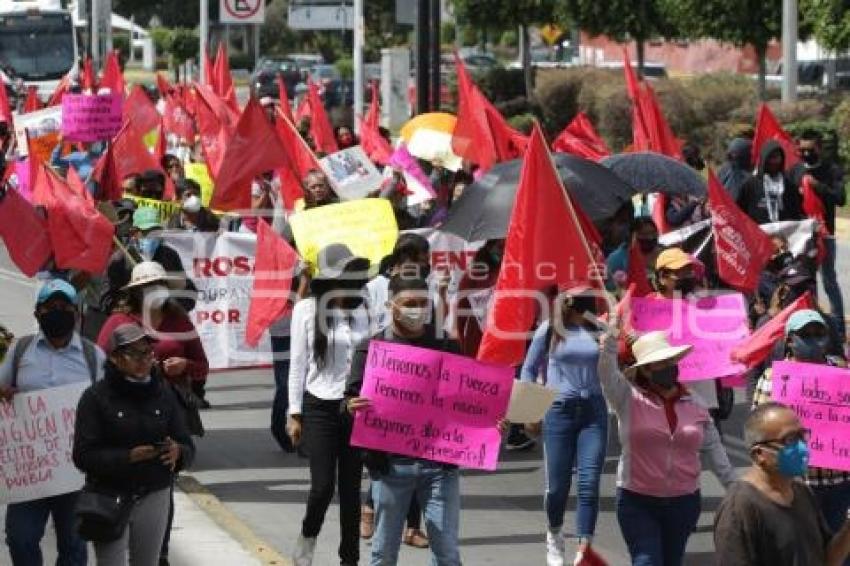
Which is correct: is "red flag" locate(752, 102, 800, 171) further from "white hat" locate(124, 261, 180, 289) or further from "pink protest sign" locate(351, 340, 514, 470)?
"pink protest sign" locate(351, 340, 514, 470)

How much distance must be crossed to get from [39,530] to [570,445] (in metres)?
2.60

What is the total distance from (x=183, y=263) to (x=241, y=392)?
190 cm

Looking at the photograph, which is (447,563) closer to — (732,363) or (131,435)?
(131,435)

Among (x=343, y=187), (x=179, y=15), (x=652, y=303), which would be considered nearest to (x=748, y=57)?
(x=179, y=15)

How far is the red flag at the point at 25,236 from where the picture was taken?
12531 millimetres

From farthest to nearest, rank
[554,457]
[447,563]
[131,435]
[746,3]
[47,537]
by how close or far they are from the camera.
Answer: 1. [746,3]
2. [47,537]
3. [554,457]
4. [447,563]
5. [131,435]

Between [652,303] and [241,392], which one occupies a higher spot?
[652,303]

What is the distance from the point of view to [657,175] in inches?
589

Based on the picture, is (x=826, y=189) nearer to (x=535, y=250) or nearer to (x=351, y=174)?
(x=351, y=174)

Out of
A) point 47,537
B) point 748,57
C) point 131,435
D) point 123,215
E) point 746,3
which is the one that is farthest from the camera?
point 748,57

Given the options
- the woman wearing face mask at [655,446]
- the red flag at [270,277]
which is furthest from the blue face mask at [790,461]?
the red flag at [270,277]

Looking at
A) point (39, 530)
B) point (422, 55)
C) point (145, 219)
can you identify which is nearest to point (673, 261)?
point (39, 530)

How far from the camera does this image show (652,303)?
34.7 feet

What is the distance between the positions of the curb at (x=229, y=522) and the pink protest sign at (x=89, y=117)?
27.9 ft
